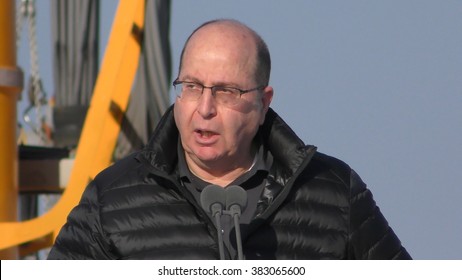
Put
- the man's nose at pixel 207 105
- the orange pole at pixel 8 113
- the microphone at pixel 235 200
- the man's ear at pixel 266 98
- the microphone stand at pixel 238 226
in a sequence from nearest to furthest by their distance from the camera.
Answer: the microphone stand at pixel 238 226, the microphone at pixel 235 200, the man's nose at pixel 207 105, the man's ear at pixel 266 98, the orange pole at pixel 8 113

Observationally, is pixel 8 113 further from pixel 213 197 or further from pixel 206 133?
pixel 213 197

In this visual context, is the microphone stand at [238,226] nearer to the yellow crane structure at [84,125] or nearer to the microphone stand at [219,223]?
the microphone stand at [219,223]

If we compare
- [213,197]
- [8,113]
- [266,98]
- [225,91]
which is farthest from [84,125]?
[213,197]

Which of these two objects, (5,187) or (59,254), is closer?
(59,254)

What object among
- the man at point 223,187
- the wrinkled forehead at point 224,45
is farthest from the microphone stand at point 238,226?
the wrinkled forehead at point 224,45

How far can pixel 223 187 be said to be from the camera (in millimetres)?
5105

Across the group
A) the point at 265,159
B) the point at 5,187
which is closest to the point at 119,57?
the point at 5,187

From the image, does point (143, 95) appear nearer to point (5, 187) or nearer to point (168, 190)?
point (5, 187)

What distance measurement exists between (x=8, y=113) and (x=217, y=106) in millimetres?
9401

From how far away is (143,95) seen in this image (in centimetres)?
1514

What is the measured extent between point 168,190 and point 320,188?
493 mm

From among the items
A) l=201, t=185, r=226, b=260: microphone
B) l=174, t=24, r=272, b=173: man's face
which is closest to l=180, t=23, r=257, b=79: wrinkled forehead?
l=174, t=24, r=272, b=173: man's face

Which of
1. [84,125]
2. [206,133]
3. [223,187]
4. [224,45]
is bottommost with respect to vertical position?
[84,125]

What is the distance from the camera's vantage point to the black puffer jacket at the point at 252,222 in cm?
509
